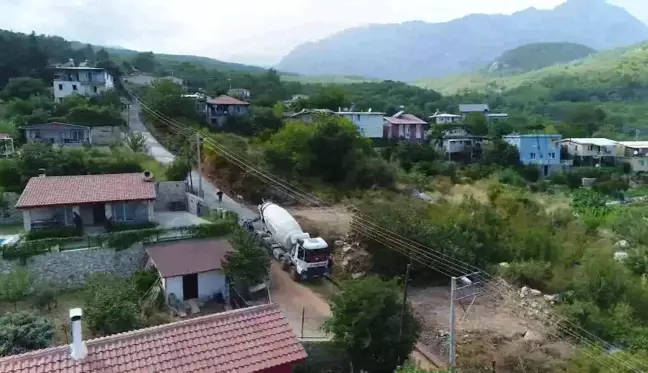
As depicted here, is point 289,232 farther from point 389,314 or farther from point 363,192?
point 363,192

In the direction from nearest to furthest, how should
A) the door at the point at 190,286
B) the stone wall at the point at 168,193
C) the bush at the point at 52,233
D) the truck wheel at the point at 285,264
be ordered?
the door at the point at 190,286 → the bush at the point at 52,233 → the truck wheel at the point at 285,264 → the stone wall at the point at 168,193

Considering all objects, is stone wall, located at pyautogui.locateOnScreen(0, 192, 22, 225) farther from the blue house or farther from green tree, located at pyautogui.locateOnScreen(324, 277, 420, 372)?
the blue house

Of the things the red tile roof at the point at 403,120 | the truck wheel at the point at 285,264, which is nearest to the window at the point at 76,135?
the truck wheel at the point at 285,264

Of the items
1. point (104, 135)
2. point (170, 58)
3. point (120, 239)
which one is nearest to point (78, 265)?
point (120, 239)

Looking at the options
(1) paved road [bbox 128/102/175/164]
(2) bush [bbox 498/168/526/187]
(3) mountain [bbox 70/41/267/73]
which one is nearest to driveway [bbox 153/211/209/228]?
(1) paved road [bbox 128/102/175/164]

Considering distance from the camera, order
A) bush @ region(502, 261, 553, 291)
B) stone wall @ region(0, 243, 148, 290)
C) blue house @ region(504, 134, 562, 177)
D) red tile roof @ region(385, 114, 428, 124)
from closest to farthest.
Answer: stone wall @ region(0, 243, 148, 290) < bush @ region(502, 261, 553, 291) < blue house @ region(504, 134, 562, 177) < red tile roof @ region(385, 114, 428, 124)

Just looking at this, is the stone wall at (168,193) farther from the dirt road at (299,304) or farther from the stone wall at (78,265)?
the dirt road at (299,304)
